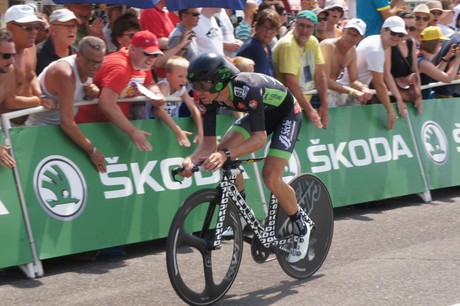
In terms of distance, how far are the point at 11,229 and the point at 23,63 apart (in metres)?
1.54

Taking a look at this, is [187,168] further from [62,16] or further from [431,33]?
[431,33]

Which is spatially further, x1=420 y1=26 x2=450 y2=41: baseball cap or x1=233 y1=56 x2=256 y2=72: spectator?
x1=420 y1=26 x2=450 y2=41: baseball cap

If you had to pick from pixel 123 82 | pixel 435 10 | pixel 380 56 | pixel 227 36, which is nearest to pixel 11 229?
pixel 123 82

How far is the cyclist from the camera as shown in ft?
19.1

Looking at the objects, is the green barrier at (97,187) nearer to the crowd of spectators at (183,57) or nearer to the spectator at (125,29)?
the crowd of spectators at (183,57)

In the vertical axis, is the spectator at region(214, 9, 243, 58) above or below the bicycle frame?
above

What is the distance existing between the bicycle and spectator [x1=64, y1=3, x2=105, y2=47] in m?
3.18

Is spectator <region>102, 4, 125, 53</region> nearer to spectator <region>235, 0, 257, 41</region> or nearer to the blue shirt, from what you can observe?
spectator <region>235, 0, 257, 41</region>

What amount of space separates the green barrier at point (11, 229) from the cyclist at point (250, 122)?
1.69 meters

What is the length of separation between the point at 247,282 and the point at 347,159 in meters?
3.33

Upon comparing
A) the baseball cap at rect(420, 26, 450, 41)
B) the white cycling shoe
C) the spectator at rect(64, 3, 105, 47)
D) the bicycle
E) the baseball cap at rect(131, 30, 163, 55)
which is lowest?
the white cycling shoe

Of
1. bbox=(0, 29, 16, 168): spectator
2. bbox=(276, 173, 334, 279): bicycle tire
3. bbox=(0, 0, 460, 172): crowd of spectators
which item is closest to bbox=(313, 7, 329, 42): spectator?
bbox=(0, 0, 460, 172): crowd of spectators

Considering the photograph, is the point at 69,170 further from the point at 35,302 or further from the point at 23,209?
the point at 35,302

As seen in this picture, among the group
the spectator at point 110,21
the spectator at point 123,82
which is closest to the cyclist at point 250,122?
the spectator at point 123,82
